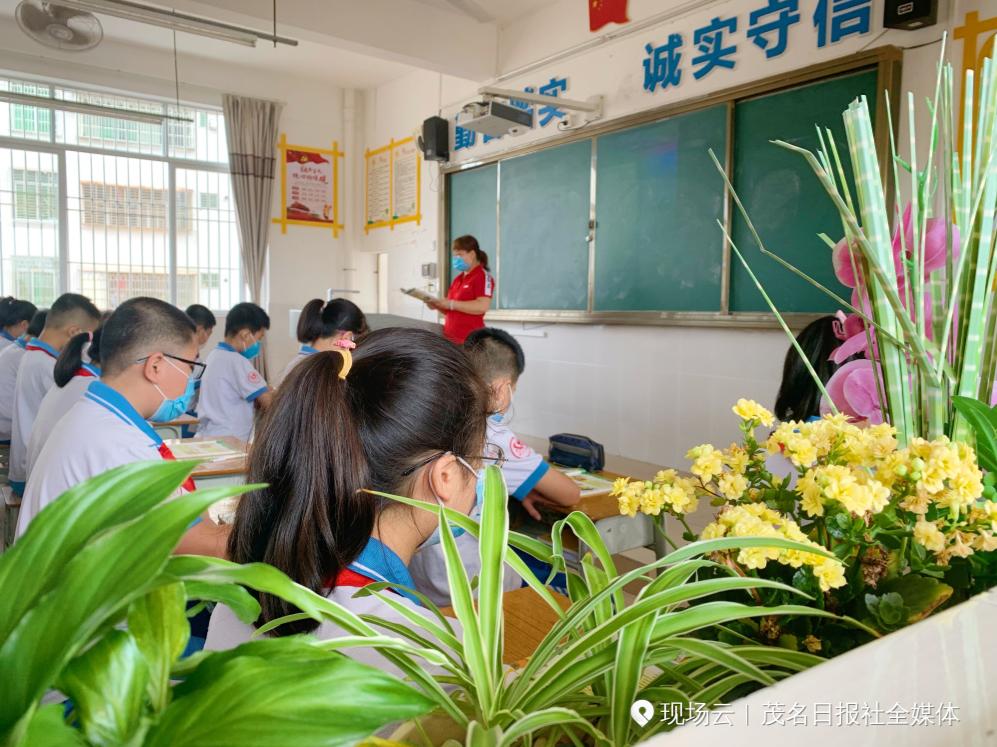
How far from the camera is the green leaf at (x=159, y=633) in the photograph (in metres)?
0.31

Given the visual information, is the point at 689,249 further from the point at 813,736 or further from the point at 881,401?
the point at 813,736

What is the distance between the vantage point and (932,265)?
0.73 m

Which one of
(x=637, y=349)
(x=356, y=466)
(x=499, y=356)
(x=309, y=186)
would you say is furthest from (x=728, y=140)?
(x=309, y=186)

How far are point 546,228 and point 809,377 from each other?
13.0 feet

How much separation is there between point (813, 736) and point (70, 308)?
4118 mm

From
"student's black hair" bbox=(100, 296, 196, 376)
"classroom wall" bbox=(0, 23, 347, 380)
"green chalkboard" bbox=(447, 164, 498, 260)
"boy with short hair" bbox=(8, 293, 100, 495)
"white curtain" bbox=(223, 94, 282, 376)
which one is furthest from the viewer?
"white curtain" bbox=(223, 94, 282, 376)

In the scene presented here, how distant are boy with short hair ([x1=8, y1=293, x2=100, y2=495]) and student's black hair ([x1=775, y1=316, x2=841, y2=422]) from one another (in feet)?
9.08

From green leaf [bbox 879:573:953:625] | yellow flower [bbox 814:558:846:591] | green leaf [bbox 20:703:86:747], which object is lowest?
green leaf [bbox 879:573:953:625]

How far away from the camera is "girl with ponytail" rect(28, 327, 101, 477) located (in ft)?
7.88

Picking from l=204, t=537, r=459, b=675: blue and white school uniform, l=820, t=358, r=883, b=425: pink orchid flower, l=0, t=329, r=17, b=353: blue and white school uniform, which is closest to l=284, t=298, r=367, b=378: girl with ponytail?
l=0, t=329, r=17, b=353: blue and white school uniform

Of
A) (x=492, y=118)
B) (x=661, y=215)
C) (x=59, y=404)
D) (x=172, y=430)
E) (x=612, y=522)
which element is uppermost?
(x=492, y=118)

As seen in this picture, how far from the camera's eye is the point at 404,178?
761 centimetres

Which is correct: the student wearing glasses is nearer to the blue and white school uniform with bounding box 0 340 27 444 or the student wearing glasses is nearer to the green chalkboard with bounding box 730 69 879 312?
the blue and white school uniform with bounding box 0 340 27 444

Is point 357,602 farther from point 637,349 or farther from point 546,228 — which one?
point 546,228
